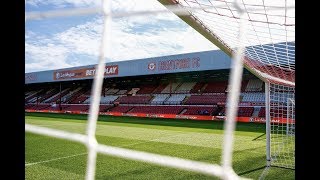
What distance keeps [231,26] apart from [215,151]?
3605 millimetres

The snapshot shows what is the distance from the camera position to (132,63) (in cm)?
2112

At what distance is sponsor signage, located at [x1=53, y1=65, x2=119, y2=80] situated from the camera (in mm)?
21812

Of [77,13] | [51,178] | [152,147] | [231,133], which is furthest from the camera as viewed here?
[152,147]

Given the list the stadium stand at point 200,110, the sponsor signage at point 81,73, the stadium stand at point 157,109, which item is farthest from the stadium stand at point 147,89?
the stadium stand at point 200,110

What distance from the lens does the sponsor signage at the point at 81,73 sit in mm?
21812

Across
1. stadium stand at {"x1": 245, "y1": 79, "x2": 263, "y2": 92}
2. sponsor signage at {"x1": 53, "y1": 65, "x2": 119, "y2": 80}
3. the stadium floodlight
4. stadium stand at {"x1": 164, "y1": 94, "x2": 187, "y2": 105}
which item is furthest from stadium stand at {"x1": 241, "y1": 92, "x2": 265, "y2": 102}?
the stadium floodlight

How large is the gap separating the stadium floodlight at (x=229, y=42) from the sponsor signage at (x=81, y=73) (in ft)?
58.6

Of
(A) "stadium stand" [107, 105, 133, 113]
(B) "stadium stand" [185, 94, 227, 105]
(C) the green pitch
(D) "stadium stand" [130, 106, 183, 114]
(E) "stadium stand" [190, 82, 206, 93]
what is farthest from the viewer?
(A) "stadium stand" [107, 105, 133, 113]

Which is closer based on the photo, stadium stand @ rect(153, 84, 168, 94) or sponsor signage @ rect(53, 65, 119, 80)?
sponsor signage @ rect(53, 65, 119, 80)

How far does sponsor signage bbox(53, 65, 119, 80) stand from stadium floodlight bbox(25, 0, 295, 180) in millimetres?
17847

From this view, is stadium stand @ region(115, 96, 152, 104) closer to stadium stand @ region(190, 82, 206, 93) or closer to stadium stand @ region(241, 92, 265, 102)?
stadium stand @ region(190, 82, 206, 93)

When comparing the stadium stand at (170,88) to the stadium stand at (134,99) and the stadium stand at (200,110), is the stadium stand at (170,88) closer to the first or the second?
the stadium stand at (134,99)
